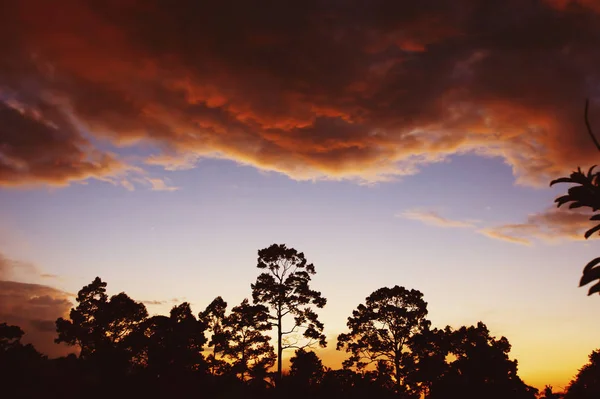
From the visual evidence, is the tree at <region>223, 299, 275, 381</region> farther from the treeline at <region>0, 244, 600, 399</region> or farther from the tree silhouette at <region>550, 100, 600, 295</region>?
the tree silhouette at <region>550, 100, 600, 295</region>

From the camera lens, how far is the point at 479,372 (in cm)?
4350

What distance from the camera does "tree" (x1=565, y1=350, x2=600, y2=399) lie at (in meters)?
32.2

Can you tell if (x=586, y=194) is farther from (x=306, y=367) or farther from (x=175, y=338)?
(x=175, y=338)

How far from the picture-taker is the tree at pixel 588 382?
106 feet

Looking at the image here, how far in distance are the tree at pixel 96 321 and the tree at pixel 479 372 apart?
125 ft

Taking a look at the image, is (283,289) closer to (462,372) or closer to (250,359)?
(250,359)

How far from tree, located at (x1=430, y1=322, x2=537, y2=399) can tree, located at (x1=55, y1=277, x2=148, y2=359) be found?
125ft

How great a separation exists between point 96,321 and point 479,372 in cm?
4630

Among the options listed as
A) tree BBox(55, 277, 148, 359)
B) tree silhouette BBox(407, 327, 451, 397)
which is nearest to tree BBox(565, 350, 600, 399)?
tree silhouette BBox(407, 327, 451, 397)

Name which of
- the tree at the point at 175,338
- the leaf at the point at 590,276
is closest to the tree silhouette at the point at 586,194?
the leaf at the point at 590,276

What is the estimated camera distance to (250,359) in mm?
41750

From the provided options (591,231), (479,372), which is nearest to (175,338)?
(479,372)

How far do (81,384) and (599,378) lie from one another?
42357 millimetres

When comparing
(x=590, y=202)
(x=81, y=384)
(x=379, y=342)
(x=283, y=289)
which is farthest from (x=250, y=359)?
(x=590, y=202)
